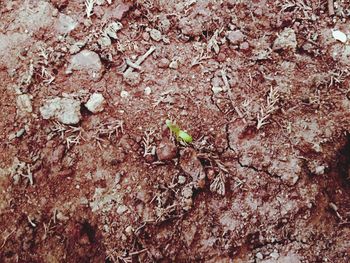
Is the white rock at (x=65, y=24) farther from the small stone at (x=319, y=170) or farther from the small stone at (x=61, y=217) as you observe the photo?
the small stone at (x=319, y=170)

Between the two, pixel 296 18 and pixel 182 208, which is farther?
pixel 296 18

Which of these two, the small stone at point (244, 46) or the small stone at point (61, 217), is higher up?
the small stone at point (244, 46)

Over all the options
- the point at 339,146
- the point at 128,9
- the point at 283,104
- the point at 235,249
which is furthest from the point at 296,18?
the point at 235,249

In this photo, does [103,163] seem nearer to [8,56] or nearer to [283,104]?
[8,56]

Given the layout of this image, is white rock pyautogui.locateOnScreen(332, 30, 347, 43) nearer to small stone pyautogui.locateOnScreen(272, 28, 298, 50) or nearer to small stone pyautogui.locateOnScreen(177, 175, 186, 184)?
small stone pyautogui.locateOnScreen(272, 28, 298, 50)

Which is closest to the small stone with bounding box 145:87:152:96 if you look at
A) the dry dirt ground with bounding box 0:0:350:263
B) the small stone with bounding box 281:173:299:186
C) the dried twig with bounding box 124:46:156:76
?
the dry dirt ground with bounding box 0:0:350:263

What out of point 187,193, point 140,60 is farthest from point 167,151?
point 140,60

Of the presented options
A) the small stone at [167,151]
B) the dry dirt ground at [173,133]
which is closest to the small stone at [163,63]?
the dry dirt ground at [173,133]

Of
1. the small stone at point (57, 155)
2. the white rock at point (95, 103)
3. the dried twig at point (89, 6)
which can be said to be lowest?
the small stone at point (57, 155)
